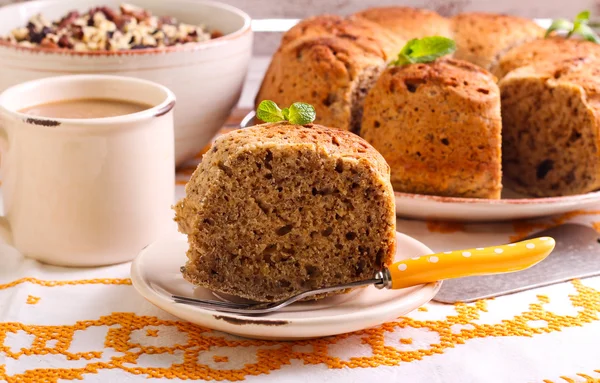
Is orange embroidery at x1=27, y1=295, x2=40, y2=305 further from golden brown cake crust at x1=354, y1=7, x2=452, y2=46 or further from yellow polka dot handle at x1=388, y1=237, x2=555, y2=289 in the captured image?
golden brown cake crust at x1=354, y1=7, x2=452, y2=46

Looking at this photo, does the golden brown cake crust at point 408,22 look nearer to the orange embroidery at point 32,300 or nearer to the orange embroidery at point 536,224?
the orange embroidery at point 536,224

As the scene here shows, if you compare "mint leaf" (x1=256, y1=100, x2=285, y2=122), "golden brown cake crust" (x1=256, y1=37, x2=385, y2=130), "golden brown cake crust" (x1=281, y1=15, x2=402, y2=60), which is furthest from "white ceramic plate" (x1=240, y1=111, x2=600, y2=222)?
"golden brown cake crust" (x1=281, y1=15, x2=402, y2=60)

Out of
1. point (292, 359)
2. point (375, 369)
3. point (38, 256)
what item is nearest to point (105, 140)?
point (38, 256)

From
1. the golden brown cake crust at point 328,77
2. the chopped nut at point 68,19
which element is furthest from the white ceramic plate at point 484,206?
the chopped nut at point 68,19

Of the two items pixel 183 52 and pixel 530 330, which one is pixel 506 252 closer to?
pixel 530 330

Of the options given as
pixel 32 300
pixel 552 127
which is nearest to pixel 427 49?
pixel 552 127

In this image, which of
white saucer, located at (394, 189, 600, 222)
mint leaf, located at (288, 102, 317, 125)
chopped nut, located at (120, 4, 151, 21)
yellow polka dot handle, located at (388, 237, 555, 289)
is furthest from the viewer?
chopped nut, located at (120, 4, 151, 21)

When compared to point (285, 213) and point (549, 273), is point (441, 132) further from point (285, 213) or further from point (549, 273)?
point (285, 213)
